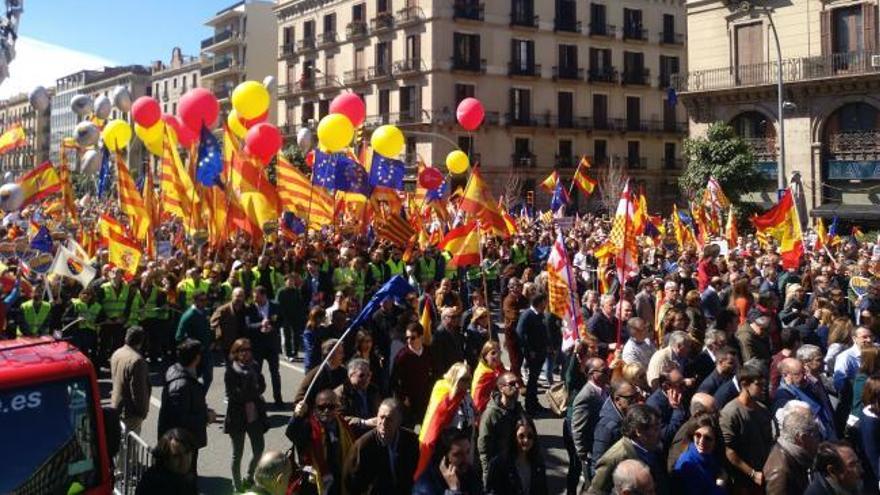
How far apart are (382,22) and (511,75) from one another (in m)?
7.98

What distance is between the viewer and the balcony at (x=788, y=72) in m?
28.5

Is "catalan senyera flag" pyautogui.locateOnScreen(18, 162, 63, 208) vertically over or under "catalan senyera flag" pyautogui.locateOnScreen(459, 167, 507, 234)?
over

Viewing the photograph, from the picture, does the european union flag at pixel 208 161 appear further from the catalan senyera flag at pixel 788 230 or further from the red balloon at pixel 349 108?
the catalan senyera flag at pixel 788 230

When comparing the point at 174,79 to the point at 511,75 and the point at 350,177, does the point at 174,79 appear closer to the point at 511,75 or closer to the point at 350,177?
the point at 511,75

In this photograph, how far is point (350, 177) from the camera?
17.3 metres

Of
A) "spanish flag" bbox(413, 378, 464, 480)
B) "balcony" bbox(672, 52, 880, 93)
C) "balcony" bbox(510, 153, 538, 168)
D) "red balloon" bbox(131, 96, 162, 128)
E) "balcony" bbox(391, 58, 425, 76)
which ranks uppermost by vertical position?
"balcony" bbox(391, 58, 425, 76)

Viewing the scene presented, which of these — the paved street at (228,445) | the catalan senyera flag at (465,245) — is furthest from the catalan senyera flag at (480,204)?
the paved street at (228,445)

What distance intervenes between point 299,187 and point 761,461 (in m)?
13.8

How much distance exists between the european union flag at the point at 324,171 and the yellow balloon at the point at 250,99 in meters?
1.52

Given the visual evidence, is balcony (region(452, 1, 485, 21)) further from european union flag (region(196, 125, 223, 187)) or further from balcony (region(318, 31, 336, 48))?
european union flag (region(196, 125, 223, 187))

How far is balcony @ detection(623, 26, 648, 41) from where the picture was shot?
167 ft

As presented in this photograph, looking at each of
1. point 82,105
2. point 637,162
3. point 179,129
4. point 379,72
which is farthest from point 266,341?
point 637,162

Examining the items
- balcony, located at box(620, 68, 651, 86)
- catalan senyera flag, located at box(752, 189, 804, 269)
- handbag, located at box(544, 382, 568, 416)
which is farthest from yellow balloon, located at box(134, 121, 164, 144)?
balcony, located at box(620, 68, 651, 86)

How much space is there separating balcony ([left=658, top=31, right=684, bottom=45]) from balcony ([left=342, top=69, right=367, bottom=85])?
62.5 feet
